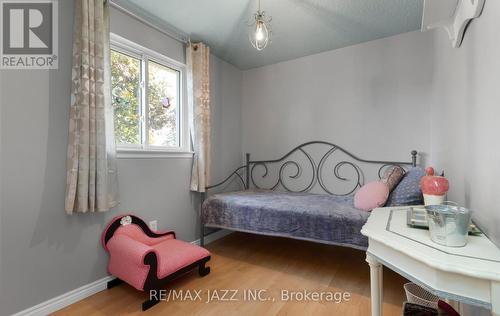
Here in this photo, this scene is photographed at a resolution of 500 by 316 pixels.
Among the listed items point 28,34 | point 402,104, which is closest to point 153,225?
point 28,34

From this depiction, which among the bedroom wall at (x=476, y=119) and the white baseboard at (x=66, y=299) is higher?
the bedroom wall at (x=476, y=119)

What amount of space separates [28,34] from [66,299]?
176 cm

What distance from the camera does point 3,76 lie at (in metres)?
1.37

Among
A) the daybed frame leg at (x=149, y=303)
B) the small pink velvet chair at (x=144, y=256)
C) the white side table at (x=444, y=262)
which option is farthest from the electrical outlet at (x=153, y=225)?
the white side table at (x=444, y=262)

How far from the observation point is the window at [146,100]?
2.04 m

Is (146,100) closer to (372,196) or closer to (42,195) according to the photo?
(42,195)

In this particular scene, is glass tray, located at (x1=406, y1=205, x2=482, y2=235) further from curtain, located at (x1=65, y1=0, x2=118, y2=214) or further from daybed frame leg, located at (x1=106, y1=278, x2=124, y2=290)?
daybed frame leg, located at (x1=106, y1=278, x2=124, y2=290)

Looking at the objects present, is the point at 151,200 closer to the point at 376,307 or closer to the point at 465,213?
the point at 376,307

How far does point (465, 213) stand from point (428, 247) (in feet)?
0.51

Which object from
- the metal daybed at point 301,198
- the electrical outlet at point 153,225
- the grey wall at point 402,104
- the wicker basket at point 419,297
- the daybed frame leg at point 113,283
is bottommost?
the daybed frame leg at point 113,283

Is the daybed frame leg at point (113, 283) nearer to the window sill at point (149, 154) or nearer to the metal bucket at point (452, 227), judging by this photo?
the window sill at point (149, 154)

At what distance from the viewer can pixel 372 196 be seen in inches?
72.5

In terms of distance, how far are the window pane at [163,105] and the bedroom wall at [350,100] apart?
3.77 feet

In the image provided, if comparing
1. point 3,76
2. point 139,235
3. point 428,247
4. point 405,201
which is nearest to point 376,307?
point 428,247
